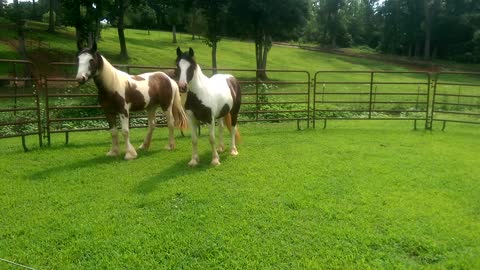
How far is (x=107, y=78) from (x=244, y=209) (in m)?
3.32

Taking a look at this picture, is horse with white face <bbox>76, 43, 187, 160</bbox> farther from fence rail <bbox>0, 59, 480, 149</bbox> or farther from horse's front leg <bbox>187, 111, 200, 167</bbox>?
horse's front leg <bbox>187, 111, 200, 167</bbox>

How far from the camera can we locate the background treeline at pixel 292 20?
76.1 ft

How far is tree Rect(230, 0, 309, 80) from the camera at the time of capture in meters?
23.1

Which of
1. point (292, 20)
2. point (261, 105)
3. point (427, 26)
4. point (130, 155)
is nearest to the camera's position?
point (130, 155)

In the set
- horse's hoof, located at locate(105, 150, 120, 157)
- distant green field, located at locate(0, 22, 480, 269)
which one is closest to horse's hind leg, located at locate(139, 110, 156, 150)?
distant green field, located at locate(0, 22, 480, 269)

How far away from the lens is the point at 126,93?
657cm

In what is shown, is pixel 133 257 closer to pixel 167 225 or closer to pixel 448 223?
pixel 167 225

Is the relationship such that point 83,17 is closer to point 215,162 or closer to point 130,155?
point 130,155

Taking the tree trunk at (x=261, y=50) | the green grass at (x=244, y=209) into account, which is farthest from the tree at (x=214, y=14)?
the green grass at (x=244, y=209)

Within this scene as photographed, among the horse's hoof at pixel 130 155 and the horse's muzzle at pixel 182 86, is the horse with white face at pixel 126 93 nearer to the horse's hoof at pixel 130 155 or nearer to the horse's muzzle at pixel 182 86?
the horse's hoof at pixel 130 155

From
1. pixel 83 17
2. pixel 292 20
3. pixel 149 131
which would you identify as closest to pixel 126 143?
pixel 149 131

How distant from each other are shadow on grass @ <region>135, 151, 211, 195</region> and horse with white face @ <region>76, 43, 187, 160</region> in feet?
2.98

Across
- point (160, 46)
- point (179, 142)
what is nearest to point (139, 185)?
point (179, 142)

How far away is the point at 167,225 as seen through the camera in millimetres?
3988
